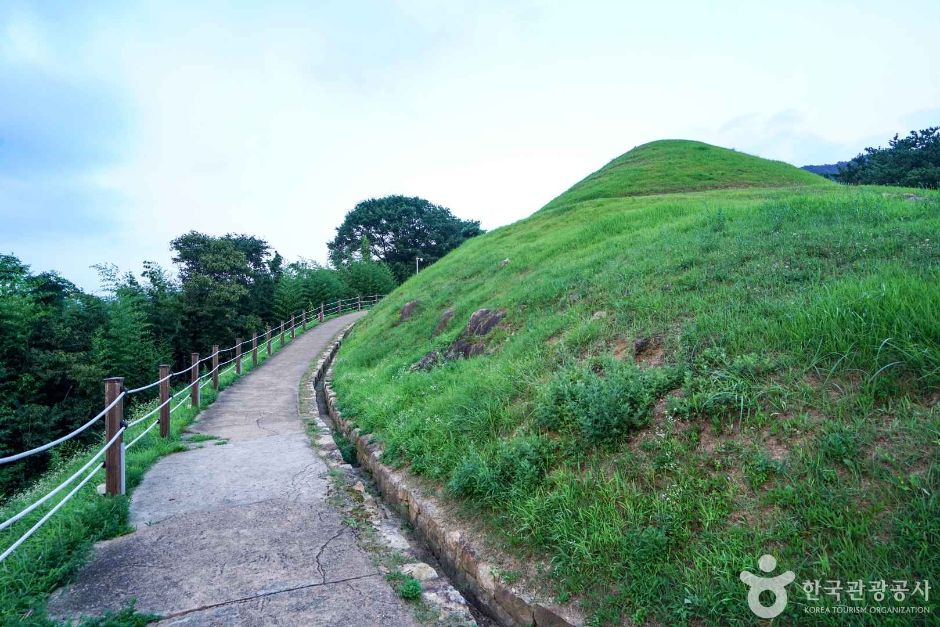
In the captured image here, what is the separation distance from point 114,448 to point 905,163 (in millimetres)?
36053

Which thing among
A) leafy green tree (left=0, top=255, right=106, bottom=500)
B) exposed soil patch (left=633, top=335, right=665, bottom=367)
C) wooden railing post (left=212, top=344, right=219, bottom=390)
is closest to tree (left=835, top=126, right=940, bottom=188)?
exposed soil patch (left=633, top=335, right=665, bottom=367)

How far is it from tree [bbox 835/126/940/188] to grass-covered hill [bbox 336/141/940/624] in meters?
24.3

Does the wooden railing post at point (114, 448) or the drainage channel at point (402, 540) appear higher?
the wooden railing post at point (114, 448)

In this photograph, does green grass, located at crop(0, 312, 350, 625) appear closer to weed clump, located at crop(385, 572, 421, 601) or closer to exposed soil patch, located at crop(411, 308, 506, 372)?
weed clump, located at crop(385, 572, 421, 601)

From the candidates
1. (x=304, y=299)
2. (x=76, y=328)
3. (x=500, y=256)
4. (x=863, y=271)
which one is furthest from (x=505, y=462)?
(x=304, y=299)

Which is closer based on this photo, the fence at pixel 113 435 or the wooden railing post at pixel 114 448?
the fence at pixel 113 435

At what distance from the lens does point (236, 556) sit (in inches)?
137

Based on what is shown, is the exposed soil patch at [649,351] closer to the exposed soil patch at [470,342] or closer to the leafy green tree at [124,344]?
the exposed soil patch at [470,342]

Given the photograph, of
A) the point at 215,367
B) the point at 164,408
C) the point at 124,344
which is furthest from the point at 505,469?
the point at 124,344

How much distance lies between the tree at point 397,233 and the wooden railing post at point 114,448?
5098cm

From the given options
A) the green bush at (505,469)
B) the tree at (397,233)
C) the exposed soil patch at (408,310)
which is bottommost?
the green bush at (505,469)

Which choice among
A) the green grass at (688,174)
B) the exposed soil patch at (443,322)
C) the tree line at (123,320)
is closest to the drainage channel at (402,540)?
the exposed soil patch at (443,322)

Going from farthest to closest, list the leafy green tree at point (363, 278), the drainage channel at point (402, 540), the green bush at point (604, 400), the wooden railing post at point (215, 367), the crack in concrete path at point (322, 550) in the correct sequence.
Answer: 1. the leafy green tree at point (363, 278)
2. the wooden railing post at point (215, 367)
3. the green bush at point (604, 400)
4. the crack in concrete path at point (322, 550)
5. the drainage channel at point (402, 540)

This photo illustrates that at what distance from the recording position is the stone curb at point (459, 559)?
2824mm
